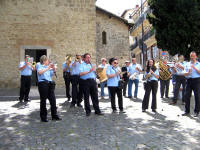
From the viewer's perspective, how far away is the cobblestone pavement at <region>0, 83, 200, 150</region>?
169 inches

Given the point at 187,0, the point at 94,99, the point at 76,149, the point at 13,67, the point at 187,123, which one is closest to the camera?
the point at 76,149

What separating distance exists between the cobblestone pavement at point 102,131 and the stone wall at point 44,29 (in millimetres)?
8750

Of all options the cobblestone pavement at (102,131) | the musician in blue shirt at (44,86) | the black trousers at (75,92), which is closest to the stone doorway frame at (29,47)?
the black trousers at (75,92)

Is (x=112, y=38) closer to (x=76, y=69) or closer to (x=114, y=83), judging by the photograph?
(x=76, y=69)

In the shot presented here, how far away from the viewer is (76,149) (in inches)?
160

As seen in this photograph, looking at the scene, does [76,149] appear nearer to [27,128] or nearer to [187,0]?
[27,128]

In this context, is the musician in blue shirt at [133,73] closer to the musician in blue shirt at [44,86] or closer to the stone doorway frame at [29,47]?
the musician in blue shirt at [44,86]

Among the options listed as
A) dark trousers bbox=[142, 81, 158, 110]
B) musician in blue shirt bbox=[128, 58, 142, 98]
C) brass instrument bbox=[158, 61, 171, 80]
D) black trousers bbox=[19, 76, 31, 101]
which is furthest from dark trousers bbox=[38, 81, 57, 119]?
brass instrument bbox=[158, 61, 171, 80]

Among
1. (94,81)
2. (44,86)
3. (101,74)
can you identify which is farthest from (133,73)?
(44,86)

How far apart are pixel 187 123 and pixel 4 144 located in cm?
402

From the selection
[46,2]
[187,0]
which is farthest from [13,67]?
[187,0]

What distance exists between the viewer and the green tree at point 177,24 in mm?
12742

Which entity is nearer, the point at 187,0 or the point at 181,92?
the point at 181,92

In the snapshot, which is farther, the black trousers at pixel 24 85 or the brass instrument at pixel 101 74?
the brass instrument at pixel 101 74
